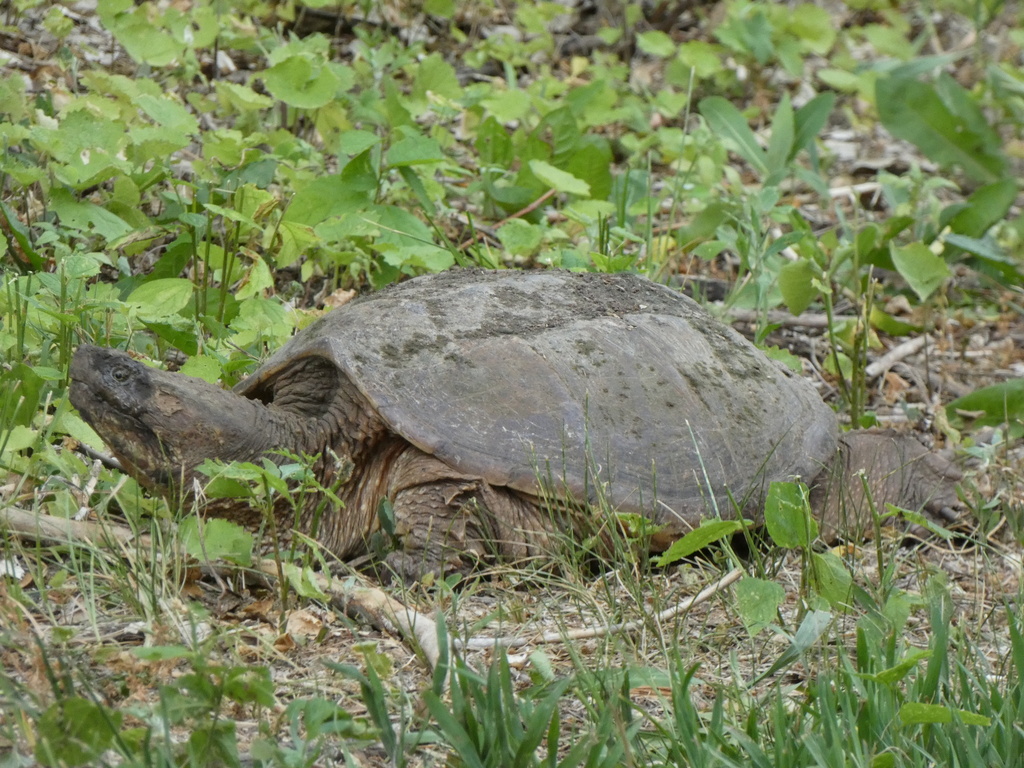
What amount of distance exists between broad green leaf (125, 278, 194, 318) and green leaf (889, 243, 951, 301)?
105 inches

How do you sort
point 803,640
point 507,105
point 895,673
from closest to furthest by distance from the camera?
point 895,673, point 803,640, point 507,105

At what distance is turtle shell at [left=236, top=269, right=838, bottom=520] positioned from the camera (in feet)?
8.73

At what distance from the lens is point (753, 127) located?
6.71 meters

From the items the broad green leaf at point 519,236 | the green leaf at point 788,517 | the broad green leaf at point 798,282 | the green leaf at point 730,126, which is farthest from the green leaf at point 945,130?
the green leaf at point 788,517

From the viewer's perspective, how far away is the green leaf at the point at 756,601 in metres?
2.19

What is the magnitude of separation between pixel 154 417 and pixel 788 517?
1.43m

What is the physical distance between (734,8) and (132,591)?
19.6ft

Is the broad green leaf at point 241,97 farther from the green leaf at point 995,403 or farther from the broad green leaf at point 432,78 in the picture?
the green leaf at point 995,403

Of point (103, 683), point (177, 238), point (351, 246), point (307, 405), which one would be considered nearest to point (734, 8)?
point (351, 246)

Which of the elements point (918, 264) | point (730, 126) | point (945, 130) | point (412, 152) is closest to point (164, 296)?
point (412, 152)

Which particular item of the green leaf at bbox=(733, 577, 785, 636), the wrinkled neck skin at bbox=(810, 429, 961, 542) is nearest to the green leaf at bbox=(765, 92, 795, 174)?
the wrinkled neck skin at bbox=(810, 429, 961, 542)

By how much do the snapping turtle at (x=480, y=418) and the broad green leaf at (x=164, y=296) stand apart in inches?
15.9

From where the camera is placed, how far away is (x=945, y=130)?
19.1ft

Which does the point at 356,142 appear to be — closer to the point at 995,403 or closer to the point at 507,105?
the point at 507,105
